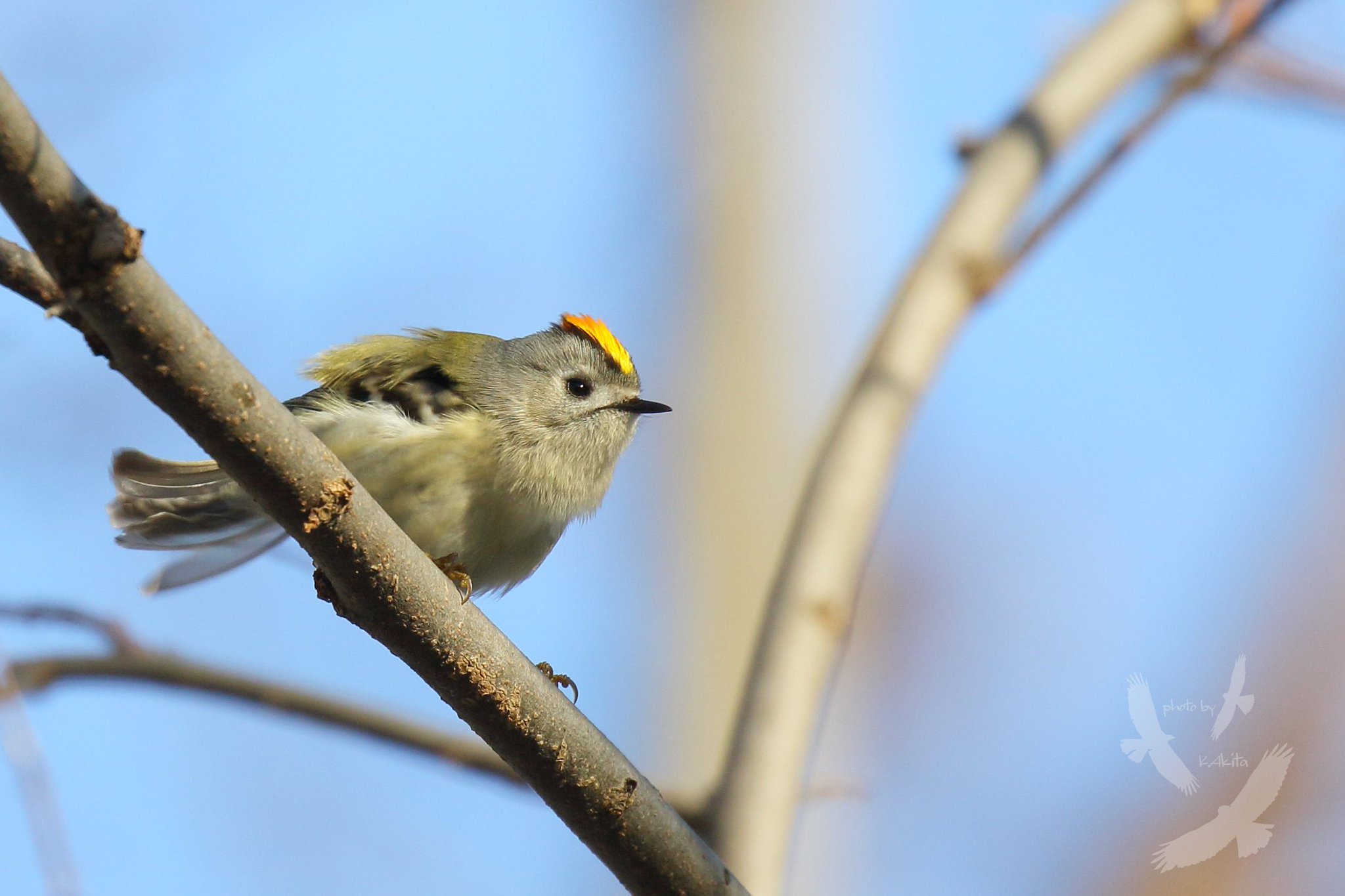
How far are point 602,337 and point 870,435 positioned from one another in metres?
1.29

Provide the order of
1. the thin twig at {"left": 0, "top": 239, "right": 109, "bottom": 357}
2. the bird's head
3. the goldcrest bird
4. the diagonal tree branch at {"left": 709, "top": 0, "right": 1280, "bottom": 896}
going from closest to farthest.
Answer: the thin twig at {"left": 0, "top": 239, "right": 109, "bottom": 357} < the diagonal tree branch at {"left": 709, "top": 0, "right": 1280, "bottom": 896} < the goldcrest bird < the bird's head

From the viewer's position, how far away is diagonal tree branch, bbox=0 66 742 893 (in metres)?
1.25

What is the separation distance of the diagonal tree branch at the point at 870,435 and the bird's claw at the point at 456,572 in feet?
2.07

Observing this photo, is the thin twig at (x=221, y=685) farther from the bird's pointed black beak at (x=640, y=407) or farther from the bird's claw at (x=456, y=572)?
the bird's pointed black beak at (x=640, y=407)

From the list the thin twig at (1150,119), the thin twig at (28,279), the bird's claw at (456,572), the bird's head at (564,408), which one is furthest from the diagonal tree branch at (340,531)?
the thin twig at (1150,119)

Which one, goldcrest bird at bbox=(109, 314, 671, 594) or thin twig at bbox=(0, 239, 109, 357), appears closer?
thin twig at bbox=(0, 239, 109, 357)

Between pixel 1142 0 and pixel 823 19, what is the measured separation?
11.0 ft

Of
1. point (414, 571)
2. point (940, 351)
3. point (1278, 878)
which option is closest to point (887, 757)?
point (1278, 878)

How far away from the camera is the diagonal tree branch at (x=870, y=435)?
2264 millimetres

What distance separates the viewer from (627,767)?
1.78m

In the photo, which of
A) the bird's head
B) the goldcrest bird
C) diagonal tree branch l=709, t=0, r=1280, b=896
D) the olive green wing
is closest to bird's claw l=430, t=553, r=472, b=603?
the goldcrest bird

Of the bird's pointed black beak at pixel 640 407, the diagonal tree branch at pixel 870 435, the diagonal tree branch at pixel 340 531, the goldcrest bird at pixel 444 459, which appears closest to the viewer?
the diagonal tree branch at pixel 340 531

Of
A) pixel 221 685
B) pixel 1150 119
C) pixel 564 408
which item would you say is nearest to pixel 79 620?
pixel 221 685

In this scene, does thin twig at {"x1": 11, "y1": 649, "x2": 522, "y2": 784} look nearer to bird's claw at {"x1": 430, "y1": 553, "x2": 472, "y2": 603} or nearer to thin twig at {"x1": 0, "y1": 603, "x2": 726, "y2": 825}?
thin twig at {"x1": 0, "y1": 603, "x2": 726, "y2": 825}
